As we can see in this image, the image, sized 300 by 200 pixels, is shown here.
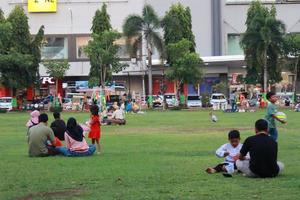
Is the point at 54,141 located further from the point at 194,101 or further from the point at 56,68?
the point at 56,68

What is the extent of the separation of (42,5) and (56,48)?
556 centimetres

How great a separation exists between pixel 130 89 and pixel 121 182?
6958 cm

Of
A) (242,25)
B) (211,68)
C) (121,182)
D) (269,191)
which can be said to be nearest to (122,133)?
(121,182)

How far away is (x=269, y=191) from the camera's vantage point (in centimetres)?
993

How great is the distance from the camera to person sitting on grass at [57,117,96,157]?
52.7ft

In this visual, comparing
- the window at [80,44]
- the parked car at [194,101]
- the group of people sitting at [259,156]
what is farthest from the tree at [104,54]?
the group of people sitting at [259,156]

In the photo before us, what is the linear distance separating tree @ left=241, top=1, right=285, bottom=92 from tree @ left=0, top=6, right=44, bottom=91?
20.7 metres

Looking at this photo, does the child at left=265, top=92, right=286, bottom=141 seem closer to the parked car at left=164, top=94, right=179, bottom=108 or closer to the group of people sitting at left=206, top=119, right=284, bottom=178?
the group of people sitting at left=206, top=119, right=284, bottom=178

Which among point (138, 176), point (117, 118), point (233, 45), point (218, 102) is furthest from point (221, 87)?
point (138, 176)

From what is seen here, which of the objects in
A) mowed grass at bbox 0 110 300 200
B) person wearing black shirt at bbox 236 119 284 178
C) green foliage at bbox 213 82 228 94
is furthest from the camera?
green foliage at bbox 213 82 228 94

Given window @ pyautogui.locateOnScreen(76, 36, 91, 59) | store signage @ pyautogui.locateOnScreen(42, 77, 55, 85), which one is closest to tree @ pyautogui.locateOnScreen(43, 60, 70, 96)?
store signage @ pyautogui.locateOnScreen(42, 77, 55, 85)

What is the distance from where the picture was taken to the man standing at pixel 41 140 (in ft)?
53.7

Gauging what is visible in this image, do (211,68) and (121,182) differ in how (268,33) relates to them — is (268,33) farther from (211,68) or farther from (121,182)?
(121,182)

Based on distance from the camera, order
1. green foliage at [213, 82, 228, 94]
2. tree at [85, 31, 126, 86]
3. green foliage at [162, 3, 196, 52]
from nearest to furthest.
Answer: tree at [85, 31, 126, 86]
green foliage at [162, 3, 196, 52]
green foliage at [213, 82, 228, 94]
